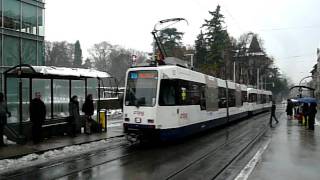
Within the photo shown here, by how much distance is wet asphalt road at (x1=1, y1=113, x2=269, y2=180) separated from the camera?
10133mm

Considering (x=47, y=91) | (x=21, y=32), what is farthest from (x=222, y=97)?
(x=21, y=32)

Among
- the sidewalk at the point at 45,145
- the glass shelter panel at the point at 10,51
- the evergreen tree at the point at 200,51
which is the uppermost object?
the evergreen tree at the point at 200,51

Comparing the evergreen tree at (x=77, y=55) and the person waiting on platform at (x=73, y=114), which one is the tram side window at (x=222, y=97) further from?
the evergreen tree at (x=77, y=55)

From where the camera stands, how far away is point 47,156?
Result: 13219 mm

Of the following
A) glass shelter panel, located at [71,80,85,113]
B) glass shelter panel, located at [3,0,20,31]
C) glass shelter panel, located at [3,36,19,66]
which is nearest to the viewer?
glass shelter panel, located at [71,80,85,113]

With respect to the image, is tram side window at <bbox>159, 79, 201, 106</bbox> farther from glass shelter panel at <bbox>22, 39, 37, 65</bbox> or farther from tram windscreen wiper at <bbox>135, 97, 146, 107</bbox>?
glass shelter panel at <bbox>22, 39, 37, 65</bbox>

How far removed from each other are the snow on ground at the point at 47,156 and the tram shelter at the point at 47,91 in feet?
6.63

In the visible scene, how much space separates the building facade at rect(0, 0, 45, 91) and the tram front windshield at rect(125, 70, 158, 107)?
1557 cm

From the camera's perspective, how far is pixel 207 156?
44.3 ft

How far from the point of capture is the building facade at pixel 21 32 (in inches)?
1221

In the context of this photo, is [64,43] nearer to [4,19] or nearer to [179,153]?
[4,19]

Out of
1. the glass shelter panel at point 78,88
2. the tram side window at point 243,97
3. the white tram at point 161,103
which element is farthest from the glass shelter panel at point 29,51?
the white tram at point 161,103

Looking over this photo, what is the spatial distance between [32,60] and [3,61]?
344cm

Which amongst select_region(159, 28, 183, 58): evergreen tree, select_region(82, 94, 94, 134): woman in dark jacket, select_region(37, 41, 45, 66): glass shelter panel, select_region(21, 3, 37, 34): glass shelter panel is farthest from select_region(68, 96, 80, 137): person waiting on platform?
select_region(159, 28, 183, 58): evergreen tree
